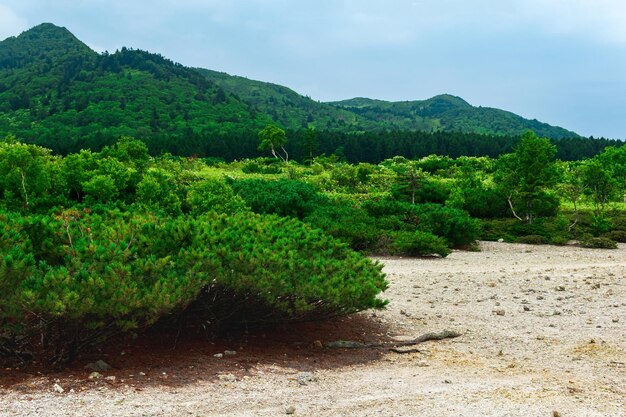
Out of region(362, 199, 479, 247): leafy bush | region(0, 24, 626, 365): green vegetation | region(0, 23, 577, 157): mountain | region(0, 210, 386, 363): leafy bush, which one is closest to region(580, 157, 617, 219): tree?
region(0, 24, 626, 365): green vegetation

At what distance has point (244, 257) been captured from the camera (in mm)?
5555

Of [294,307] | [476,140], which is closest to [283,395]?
[294,307]

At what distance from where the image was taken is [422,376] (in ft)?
17.3

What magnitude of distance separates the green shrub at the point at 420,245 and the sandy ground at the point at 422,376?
5.38 metres

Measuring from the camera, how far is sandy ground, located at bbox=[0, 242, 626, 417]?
14.3 ft

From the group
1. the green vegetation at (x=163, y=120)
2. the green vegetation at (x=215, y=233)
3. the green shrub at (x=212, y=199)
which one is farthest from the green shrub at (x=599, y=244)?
the green vegetation at (x=163, y=120)

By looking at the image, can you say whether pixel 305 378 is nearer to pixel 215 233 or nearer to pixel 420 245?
pixel 215 233

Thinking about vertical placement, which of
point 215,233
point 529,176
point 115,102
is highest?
point 115,102

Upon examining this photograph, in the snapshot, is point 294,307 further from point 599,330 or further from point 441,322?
point 599,330

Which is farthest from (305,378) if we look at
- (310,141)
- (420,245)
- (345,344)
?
(310,141)

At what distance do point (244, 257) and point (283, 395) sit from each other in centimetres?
135

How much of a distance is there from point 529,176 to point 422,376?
706 inches

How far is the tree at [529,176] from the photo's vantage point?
21.4m

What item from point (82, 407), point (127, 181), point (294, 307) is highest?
point (127, 181)
